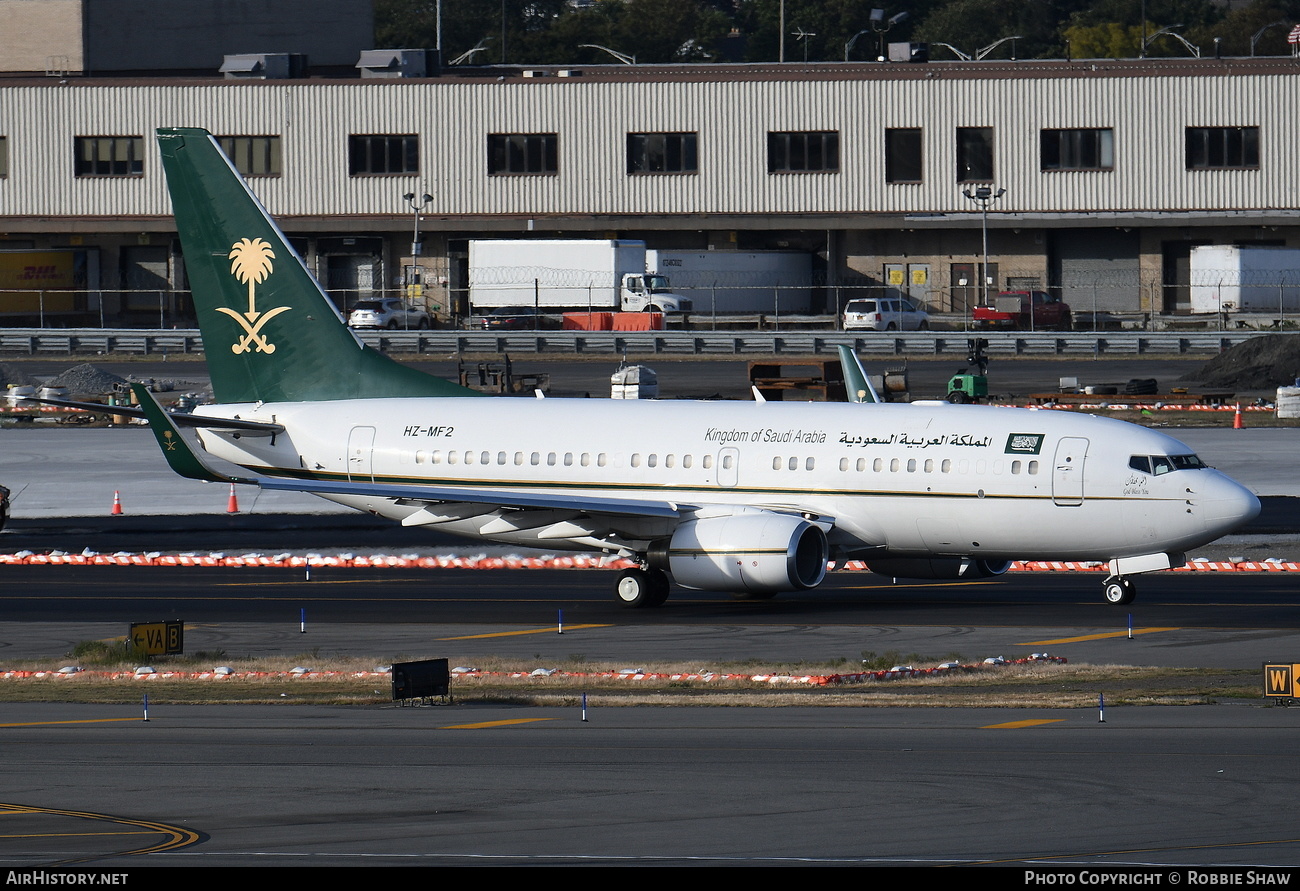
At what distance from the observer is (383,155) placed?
353 ft

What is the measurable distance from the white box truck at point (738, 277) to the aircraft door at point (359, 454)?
199 ft

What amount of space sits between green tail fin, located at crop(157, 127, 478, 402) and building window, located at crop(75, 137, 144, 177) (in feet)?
232

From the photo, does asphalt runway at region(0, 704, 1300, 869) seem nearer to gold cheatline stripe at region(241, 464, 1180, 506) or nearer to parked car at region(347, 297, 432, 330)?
gold cheatline stripe at region(241, 464, 1180, 506)

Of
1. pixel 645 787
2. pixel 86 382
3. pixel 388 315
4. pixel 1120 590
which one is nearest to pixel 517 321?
pixel 388 315

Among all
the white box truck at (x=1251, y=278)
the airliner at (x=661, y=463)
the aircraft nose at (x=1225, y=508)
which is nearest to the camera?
the aircraft nose at (x=1225, y=508)

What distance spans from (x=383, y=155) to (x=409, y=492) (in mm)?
74246

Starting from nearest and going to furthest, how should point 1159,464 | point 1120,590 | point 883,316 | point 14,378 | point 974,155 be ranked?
point 1159,464 < point 1120,590 < point 14,378 < point 883,316 < point 974,155

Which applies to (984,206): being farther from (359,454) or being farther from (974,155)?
(359,454)

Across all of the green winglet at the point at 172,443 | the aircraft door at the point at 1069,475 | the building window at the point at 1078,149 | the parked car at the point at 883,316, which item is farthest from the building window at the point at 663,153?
the aircraft door at the point at 1069,475

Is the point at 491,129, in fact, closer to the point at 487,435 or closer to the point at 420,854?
the point at 487,435

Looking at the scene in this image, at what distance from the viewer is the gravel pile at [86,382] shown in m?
72.7

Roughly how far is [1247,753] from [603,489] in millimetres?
→ 18073

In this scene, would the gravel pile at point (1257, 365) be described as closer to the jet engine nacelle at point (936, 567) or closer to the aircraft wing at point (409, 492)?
the jet engine nacelle at point (936, 567)
